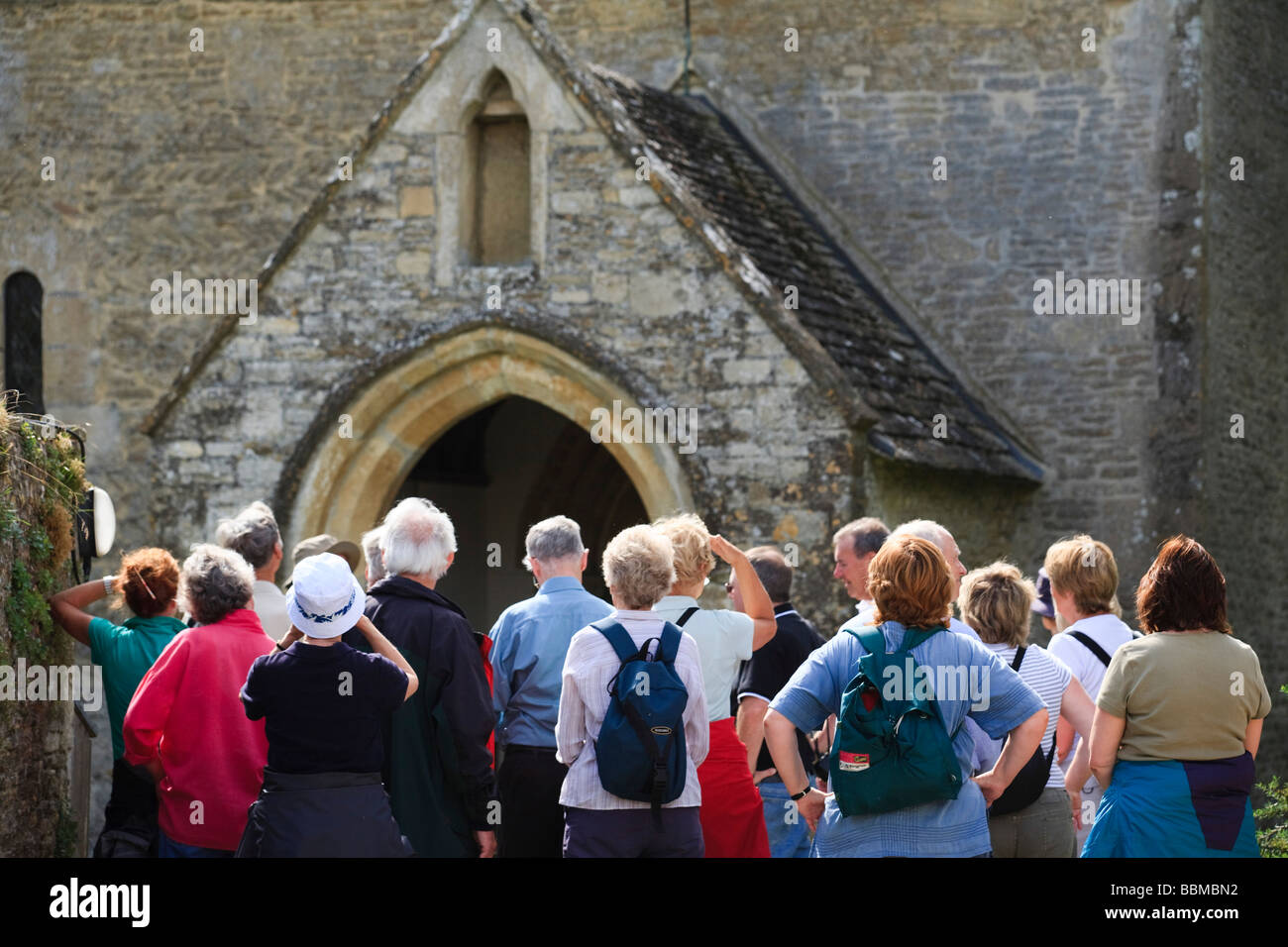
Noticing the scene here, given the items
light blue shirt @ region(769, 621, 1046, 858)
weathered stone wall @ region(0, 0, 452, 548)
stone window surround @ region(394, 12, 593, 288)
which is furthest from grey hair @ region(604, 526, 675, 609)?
weathered stone wall @ region(0, 0, 452, 548)

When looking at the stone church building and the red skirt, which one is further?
the stone church building

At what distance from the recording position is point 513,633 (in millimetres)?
5891

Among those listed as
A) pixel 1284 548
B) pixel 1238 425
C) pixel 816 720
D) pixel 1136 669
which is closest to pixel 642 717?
pixel 816 720

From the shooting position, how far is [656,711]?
5.02 m

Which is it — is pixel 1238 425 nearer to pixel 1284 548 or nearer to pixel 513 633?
pixel 1284 548

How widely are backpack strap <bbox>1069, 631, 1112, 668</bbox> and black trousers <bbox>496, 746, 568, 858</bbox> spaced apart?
1.85 m

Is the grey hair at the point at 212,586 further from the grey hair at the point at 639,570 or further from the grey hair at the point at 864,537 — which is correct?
the grey hair at the point at 864,537

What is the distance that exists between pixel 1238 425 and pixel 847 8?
13.5 ft

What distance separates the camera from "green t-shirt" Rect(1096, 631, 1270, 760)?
495 cm

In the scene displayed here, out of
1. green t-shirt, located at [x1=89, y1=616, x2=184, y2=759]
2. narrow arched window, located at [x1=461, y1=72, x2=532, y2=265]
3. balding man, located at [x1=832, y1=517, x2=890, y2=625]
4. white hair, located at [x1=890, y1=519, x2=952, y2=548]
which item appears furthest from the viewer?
narrow arched window, located at [x1=461, y1=72, x2=532, y2=265]

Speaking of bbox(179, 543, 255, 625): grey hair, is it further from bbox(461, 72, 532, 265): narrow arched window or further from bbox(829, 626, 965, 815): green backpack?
bbox(461, 72, 532, 265): narrow arched window

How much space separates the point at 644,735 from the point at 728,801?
899 millimetres
